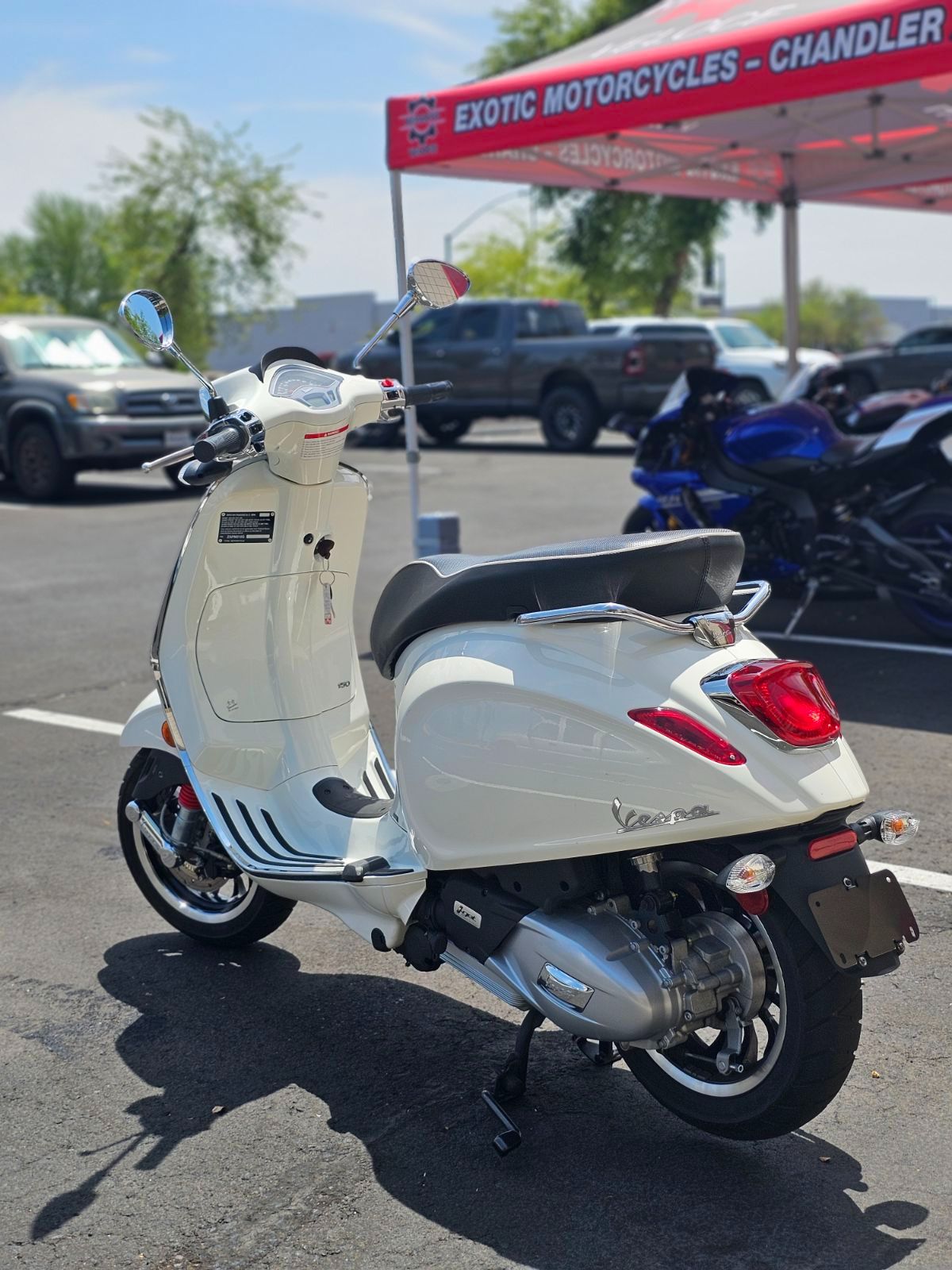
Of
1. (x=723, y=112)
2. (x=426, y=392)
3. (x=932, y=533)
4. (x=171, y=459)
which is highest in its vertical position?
(x=723, y=112)

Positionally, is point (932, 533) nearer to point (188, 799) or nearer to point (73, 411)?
point (188, 799)

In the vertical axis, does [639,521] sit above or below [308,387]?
below

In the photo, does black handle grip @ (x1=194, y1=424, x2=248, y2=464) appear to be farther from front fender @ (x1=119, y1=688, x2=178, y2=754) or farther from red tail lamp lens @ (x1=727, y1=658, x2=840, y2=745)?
red tail lamp lens @ (x1=727, y1=658, x2=840, y2=745)

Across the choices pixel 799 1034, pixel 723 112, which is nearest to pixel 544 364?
pixel 723 112

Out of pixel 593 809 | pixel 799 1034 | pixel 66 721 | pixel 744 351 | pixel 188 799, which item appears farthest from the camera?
pixel 744 351

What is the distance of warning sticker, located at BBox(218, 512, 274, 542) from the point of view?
3.55m

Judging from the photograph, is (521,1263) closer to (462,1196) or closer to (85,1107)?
(462,1196)

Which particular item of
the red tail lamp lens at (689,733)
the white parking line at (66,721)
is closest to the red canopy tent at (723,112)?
the white parking line at (66,721)

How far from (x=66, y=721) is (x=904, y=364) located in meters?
17.1

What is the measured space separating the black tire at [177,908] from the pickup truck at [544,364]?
46.7 ft

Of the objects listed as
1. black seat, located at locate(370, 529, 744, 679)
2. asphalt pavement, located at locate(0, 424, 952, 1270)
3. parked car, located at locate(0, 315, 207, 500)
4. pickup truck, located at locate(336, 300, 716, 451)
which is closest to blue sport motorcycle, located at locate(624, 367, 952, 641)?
asphalt pavement, located at locate(0, 424, 952, 1270)

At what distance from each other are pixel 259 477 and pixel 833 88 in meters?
4.22

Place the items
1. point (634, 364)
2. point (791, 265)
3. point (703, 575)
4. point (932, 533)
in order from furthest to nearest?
point (634, 364) → point (791, 265) → point (932, 533) → point (703, 575)

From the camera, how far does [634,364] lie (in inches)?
689
